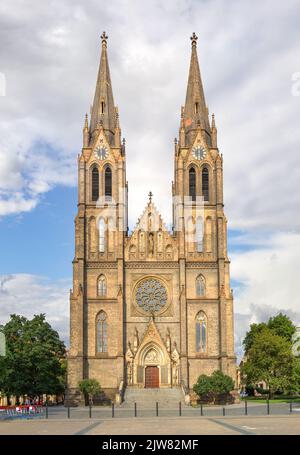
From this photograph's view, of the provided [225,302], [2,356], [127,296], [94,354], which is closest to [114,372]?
[94,354]

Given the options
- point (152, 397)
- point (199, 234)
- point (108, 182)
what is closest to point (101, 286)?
point (108, 182)

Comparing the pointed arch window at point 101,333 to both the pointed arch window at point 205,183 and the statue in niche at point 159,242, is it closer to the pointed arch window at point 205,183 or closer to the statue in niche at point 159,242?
the statue in niche at point 159,242

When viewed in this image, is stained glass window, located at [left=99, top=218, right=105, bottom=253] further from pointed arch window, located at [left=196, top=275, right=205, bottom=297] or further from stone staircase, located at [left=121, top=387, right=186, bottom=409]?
stone staircase, located at [left=121, top=387, right=186, bottom=409]

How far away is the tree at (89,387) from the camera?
65062 millimetres

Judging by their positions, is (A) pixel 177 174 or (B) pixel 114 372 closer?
(B) pixel 114 372

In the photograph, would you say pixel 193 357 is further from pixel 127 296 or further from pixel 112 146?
pixel 112 146

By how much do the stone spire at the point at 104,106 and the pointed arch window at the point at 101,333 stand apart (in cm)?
2077

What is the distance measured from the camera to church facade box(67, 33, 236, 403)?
6875 cm

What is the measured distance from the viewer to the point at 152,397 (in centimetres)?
6438

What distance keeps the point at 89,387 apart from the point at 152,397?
246 inches

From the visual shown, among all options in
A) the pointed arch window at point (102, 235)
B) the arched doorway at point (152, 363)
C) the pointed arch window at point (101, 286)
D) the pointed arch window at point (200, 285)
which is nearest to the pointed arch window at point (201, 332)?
the pointed arch window at point (200, 285)

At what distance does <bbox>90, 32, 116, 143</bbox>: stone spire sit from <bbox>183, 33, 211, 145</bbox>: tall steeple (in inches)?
345

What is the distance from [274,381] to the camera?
64188 millimetres

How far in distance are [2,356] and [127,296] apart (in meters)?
29.3
